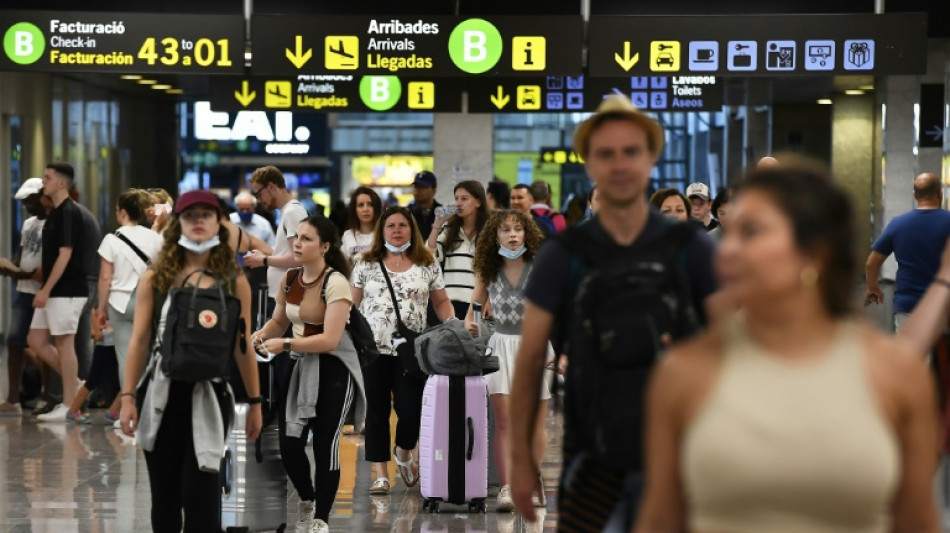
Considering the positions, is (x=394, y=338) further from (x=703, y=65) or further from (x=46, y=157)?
(x=46, y=157)

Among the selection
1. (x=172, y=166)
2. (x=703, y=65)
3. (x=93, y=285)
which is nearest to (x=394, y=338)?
(x=93, y=285)

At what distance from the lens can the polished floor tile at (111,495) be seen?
8086mm

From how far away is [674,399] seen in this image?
2.45m

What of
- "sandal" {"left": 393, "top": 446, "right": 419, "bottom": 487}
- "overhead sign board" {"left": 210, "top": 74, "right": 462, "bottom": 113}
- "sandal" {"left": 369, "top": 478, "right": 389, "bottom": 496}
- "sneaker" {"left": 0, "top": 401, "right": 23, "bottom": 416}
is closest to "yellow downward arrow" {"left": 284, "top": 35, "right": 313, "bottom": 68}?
"overhead sign board" {"left": 210, "top": 74, "right": 462, "bottom": 113}

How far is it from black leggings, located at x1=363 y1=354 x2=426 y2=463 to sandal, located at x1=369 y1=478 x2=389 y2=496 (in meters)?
0.12

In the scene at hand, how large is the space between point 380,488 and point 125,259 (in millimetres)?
3413

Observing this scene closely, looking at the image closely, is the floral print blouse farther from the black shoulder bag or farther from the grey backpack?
the grey backpack

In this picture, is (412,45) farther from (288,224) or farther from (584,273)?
(584,273)

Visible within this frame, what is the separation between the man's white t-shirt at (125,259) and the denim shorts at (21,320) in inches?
53.4

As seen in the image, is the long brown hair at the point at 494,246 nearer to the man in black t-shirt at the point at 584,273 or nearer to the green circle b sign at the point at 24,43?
the man in black t-shirt at the point at 584,273

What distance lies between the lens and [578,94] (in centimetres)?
1630

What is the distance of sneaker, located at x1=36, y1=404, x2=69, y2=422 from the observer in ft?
→ 40.5

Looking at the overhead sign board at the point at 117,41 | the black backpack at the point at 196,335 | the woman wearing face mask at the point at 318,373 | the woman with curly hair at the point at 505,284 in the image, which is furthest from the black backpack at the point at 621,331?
the overhead sign board at the point at 117,41

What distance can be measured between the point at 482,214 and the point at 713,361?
26.1ft
